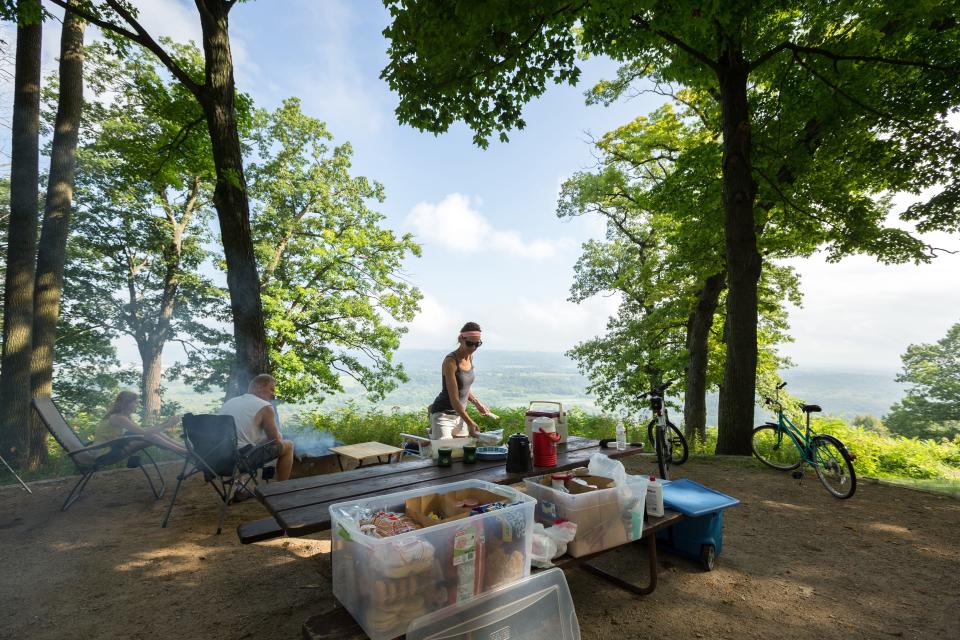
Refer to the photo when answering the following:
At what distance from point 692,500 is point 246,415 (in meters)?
4.33

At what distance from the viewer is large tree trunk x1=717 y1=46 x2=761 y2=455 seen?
6594 millimetres

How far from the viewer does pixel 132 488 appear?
547 cm

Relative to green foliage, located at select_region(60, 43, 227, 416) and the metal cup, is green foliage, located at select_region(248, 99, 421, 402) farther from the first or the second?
the metal cup

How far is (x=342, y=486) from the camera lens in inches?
111

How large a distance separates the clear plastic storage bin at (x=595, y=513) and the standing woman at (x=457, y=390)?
180cm

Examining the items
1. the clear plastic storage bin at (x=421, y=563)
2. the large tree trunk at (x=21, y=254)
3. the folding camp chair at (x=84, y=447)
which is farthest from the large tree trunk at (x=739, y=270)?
the large tree trunk at (x=21, y=254)

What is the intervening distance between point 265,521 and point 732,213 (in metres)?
7.36

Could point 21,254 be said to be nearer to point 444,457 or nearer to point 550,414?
point 444,457

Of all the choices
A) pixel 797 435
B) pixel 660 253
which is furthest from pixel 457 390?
pixel 660 253

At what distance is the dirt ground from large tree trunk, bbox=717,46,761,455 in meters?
1.83

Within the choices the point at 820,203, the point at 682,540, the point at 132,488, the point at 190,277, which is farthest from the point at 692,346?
the point at 190,277

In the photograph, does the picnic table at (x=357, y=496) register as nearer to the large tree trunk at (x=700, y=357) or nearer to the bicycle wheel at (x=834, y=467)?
the bicycle wheel at (x=834, y=467)

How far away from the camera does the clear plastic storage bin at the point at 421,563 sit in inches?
66.0

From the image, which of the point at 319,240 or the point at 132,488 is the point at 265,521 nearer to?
the point at 132,488
